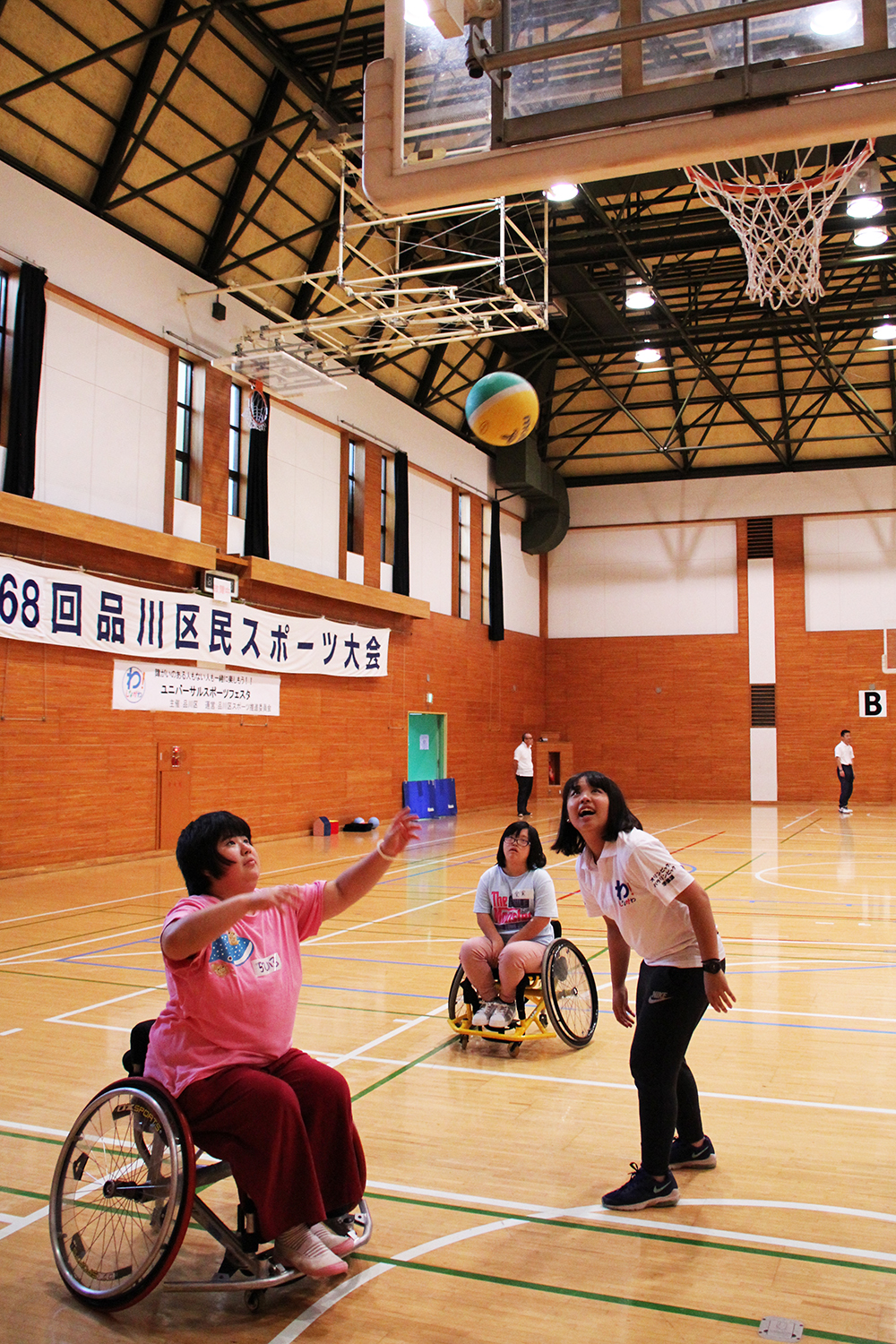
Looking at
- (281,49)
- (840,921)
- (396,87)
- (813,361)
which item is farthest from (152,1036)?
(813,361)

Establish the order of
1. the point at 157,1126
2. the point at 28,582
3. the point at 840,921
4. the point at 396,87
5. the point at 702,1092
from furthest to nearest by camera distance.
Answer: the point at 28,582
the point at 840,921
the point at 702,1092
the point at 396,87
the point at 157,1126

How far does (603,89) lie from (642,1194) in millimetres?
3873

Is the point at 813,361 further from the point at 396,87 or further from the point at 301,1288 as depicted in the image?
the point at 301,1288

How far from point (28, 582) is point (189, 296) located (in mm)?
5416

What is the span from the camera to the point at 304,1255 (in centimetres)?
307

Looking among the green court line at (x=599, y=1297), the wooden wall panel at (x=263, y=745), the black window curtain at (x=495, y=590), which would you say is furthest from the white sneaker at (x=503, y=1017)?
the black window curtain at (x=495, y=590)

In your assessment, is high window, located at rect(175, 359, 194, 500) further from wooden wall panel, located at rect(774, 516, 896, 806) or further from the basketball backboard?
wooden wall panel, located at rect(774, 516, 896, 806)

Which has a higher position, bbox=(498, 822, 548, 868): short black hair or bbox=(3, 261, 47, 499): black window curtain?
bbox=(3, 261, 47, 499): black window curtain

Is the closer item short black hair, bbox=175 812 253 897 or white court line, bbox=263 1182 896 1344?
white court line, bbox=263 1182 896 1344

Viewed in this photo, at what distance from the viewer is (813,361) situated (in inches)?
979

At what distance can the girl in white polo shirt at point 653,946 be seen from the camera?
3.70m

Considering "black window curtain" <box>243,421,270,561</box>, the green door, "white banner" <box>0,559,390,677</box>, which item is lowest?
the green door

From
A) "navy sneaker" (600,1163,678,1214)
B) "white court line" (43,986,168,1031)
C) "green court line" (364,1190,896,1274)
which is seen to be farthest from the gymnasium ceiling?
"navy sneaker" (600,1163,678,1214)

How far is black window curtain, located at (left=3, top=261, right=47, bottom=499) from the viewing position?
39.7 feet
